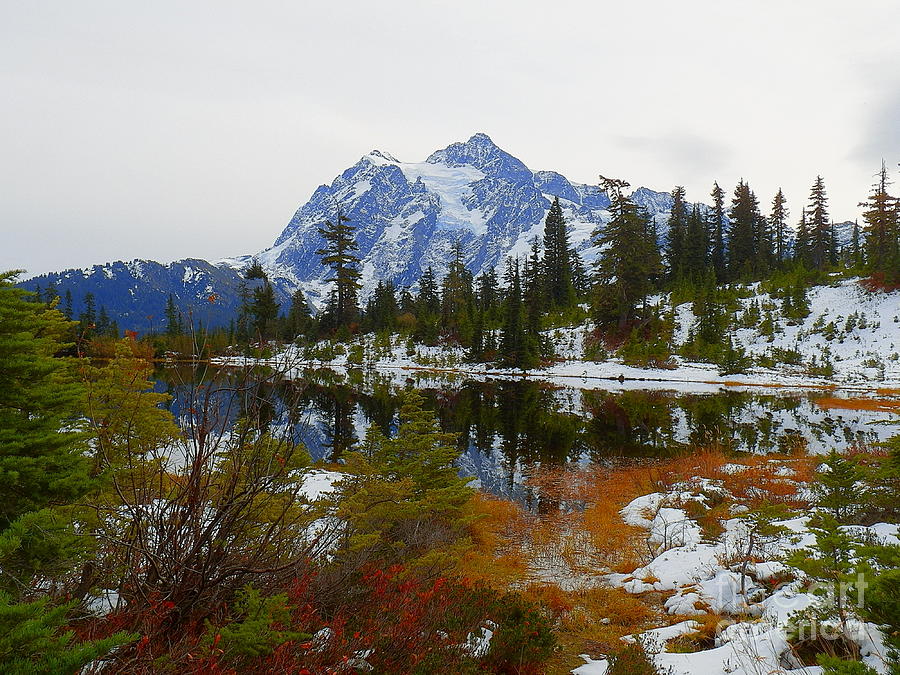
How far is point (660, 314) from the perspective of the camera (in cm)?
4441

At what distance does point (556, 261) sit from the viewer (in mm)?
63094

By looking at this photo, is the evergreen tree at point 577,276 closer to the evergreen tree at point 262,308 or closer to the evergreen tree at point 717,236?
the evergreen tree at point 717,236

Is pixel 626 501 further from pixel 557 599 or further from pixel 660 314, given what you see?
pixel 660 314

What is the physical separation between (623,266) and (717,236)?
23661mm

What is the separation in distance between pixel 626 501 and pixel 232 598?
10.8 meters

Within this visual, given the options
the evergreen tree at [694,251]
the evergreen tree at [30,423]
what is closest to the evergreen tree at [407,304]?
the evergreen tree at [694,251]

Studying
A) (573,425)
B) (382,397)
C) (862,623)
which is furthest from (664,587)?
(382,397)

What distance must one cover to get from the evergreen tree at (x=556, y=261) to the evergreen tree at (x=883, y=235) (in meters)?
28.7

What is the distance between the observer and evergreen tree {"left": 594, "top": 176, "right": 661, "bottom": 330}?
43438 millimetres

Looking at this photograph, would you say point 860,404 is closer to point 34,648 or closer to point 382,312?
point 34,648

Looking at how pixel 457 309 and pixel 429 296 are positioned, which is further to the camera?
pixel 429 296

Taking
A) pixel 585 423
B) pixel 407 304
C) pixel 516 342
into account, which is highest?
pixel 407 304

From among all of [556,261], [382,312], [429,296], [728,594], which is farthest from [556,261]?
[728,594]

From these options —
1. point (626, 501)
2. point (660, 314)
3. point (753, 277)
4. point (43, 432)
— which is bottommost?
point (626, 501)
